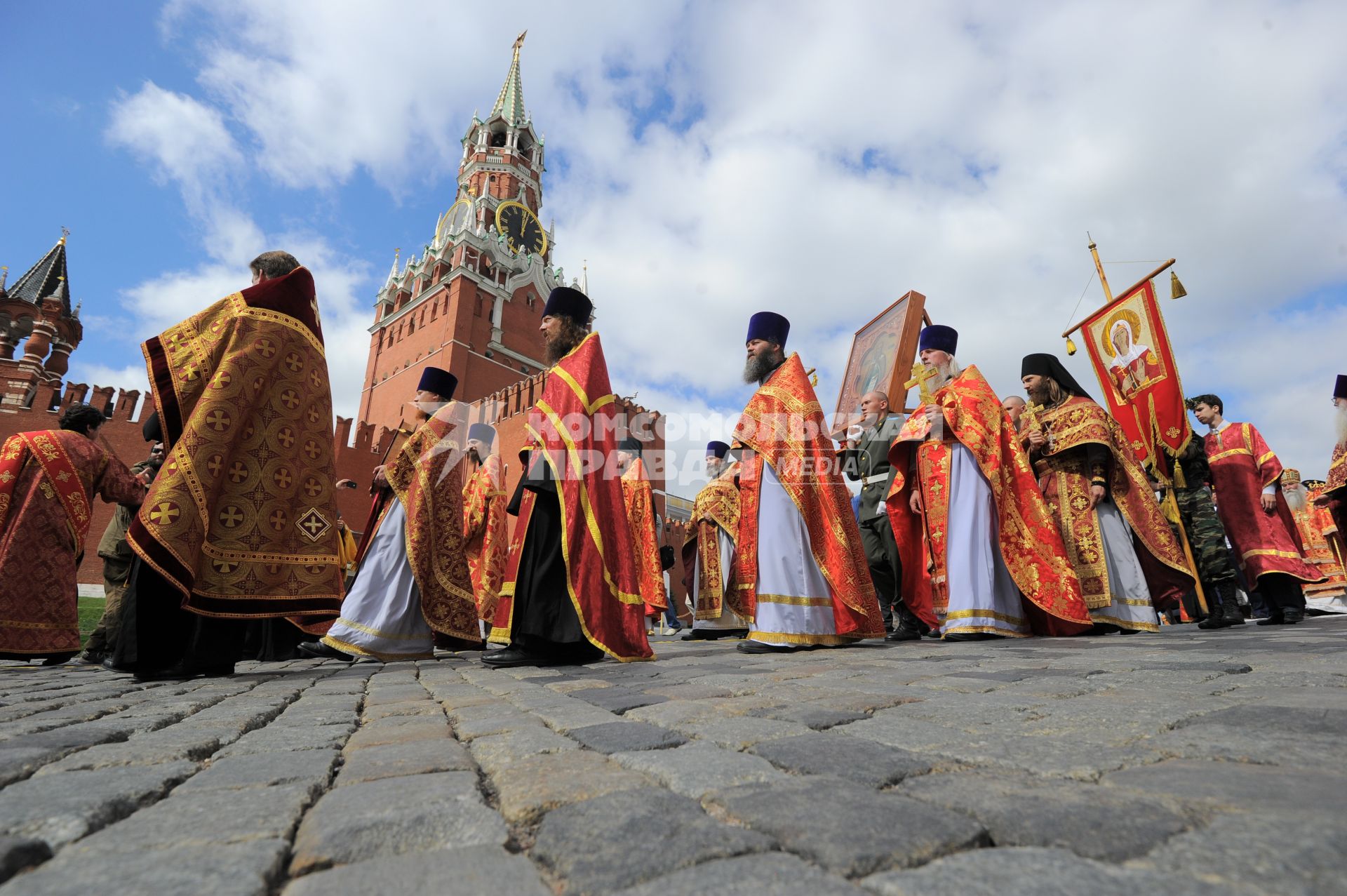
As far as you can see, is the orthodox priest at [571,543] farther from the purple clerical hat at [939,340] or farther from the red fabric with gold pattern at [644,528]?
the red fabric with gold pattern at [644,528]

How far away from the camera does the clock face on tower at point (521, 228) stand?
42.1 meters

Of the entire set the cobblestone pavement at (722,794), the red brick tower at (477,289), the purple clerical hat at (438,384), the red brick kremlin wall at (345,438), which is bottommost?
the cobblestone pavement at (722,794)

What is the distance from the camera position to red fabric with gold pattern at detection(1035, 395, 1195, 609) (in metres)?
5.11

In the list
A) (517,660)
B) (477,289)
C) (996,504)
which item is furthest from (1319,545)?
(477,289)

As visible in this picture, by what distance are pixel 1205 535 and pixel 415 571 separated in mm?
6594

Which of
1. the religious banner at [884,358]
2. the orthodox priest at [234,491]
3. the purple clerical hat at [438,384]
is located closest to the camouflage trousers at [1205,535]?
the religious banner at [884,358]

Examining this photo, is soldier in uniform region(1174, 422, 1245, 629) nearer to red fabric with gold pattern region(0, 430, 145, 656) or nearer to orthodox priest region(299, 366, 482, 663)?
orthodox priest region(299, 366, 482, 663)

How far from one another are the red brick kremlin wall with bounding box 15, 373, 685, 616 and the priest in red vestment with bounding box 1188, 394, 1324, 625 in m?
12.0

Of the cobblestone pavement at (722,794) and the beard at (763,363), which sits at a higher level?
the beard at (763,363)

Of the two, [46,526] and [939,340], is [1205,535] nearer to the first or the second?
[939,340]

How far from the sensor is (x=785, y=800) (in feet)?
2.99

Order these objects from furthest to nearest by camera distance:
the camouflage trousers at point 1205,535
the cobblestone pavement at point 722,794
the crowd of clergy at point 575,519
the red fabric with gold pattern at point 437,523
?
the camouflage trousers at point 1205,535, the red fabric with gold pattern at point 437,523, the crowd of clergy at point 575,519, the cobblestone pavement at point 722,794

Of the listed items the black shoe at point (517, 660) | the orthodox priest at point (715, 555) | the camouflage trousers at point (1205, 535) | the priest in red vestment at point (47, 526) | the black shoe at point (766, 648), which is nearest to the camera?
the black shoe at point (517, 660)

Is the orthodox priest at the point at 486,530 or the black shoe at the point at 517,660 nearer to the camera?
the black shoe at the point at 517,660
